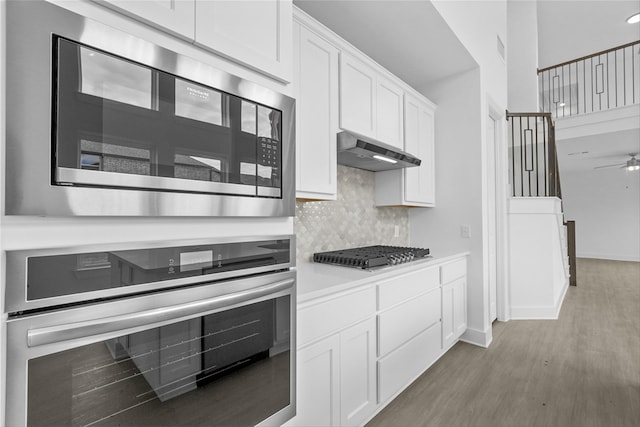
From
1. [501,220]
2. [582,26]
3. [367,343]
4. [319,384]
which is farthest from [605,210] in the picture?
[319,384]

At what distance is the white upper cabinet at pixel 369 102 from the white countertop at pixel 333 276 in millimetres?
958

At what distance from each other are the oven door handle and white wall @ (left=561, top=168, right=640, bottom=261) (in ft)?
37.8

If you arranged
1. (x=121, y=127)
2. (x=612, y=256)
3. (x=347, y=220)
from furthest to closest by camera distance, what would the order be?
(x=612, y=256), (x=347, y=220), (x=121, y=127)

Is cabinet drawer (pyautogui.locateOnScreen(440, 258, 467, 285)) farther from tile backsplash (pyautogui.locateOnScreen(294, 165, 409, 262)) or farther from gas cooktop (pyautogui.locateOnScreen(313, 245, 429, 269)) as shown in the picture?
tile backsplash (pyautogui.locateOnScreen(294, 165, 409, 262))

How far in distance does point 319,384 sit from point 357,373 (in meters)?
0.32

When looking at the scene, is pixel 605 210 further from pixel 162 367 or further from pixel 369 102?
pixel 162 367

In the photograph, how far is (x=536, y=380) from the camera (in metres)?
2.41

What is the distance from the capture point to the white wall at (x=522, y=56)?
5812mm

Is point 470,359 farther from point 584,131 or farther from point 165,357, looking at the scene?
point 584,131

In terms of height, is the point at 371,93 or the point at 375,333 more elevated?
the point at 371,93

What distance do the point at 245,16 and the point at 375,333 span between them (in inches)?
66.9

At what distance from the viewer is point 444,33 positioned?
248cm

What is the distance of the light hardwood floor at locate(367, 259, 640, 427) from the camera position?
198cm

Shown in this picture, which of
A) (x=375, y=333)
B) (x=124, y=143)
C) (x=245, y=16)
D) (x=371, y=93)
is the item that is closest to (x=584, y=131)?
(x=371, y=93)
